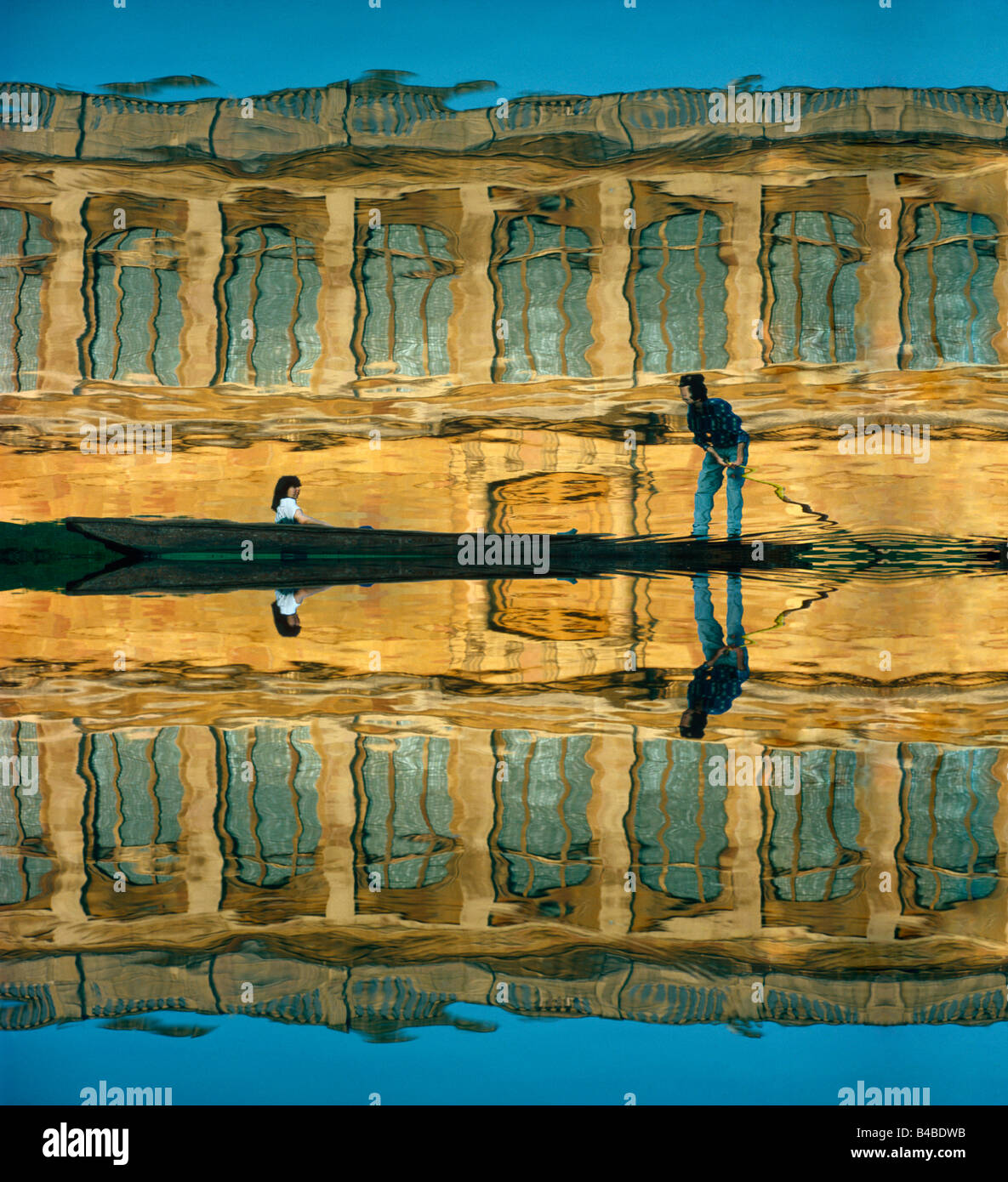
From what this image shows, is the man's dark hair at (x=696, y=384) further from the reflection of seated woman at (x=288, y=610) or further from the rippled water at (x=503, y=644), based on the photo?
the reflection of seated woman at (x=288, y=610)

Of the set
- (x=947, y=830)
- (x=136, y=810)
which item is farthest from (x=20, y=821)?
(x=947, y=830)

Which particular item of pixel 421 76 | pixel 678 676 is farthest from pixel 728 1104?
pixel 421 76

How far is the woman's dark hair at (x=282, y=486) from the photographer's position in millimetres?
3244

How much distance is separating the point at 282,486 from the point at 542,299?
4.56 ft

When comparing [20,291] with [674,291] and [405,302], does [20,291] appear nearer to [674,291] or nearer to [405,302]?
[405,302]

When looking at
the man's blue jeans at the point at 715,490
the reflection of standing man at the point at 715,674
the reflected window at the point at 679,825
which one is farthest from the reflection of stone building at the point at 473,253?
the reflected window at the point at 679,825

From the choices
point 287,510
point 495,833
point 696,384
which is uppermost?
point 696,384

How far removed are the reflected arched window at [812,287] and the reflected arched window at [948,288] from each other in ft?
0.79

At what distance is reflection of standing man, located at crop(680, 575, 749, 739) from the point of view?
306 centimetres

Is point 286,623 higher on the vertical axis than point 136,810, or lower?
higher

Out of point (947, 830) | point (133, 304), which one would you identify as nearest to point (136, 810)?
point (133, 304)

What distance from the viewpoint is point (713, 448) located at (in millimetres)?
3234

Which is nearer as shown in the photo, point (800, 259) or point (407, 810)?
point (407, 810)

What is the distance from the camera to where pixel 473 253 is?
3232 millimetres
